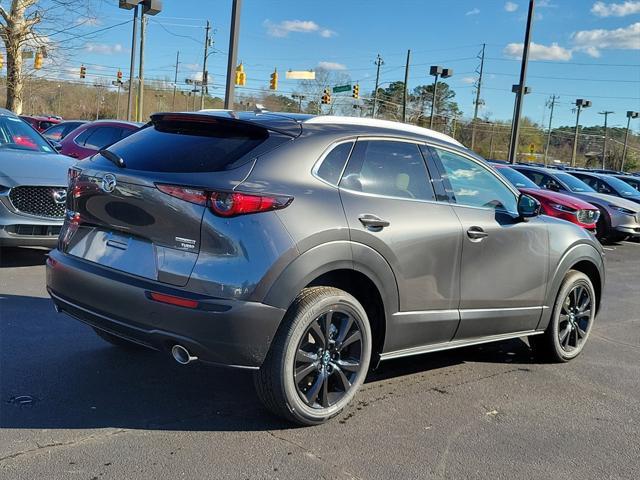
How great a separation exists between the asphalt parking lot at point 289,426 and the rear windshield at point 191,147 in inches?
56.4

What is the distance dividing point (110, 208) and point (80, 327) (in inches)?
76.4

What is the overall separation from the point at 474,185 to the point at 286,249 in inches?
75.9

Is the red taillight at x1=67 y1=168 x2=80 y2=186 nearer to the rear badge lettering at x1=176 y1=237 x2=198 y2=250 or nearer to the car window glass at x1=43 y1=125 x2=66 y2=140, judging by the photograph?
the rear badge lettering at x1=176 y1=237 x2=198 y2=250

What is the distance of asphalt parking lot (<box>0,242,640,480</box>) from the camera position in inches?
125

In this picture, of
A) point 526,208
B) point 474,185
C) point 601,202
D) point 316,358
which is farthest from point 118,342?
point 601,202

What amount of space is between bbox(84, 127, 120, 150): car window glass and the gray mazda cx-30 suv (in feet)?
26.7

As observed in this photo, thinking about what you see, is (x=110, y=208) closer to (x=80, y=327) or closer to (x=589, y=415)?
(x=80, y=327)

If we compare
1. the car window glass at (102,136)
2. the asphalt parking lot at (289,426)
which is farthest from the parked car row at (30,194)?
the car window glass at (102,136)

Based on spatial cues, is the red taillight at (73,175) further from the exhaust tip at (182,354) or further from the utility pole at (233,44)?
the utility pole at (233,44)

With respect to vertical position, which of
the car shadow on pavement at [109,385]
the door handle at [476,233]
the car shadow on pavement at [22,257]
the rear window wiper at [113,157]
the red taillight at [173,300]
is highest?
the rear window wiper at [113,157]

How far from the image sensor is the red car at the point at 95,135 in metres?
11.5

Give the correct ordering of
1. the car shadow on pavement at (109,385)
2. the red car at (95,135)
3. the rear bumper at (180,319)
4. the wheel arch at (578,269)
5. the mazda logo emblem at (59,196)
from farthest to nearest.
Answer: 1. the red car at (95,135)
2. the mazda logo emblem at (59,196)
3. the wheel arch at (578,269)
4. the car shadow on pavement at (109,385)
5. the rear bumper at (180,319)

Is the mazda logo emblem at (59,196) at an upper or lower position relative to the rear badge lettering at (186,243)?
lower

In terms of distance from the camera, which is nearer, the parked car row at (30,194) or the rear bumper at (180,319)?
the rear bumper at (180,319)
